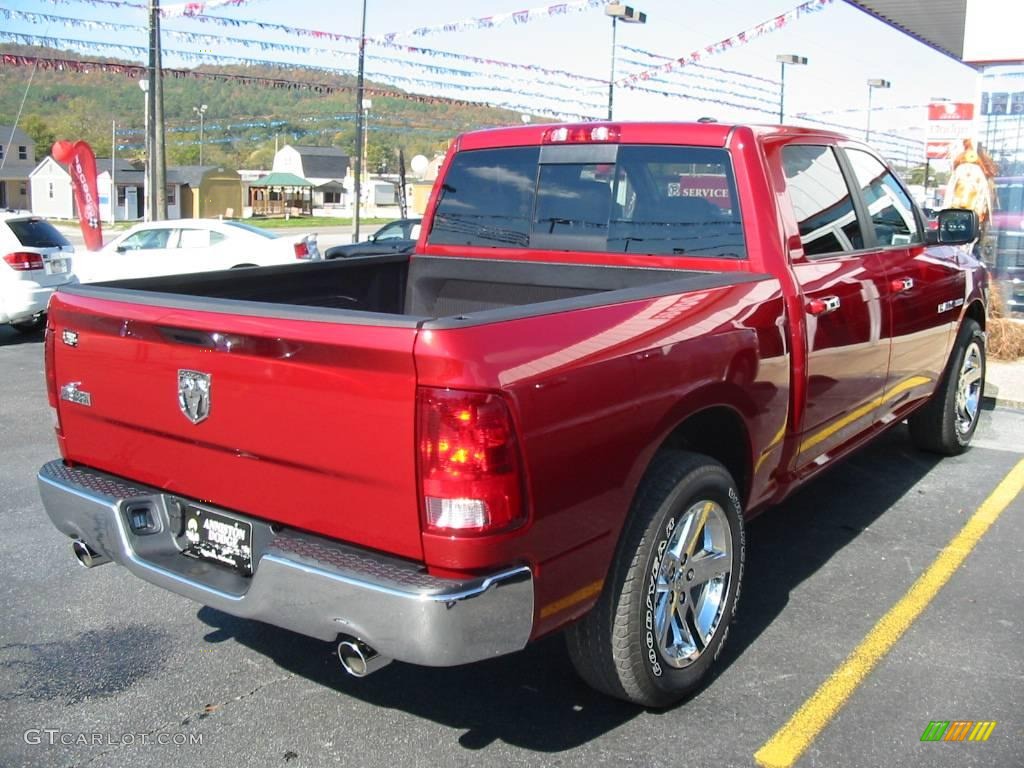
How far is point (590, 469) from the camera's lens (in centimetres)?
274

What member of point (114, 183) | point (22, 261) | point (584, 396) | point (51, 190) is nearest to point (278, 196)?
point (114, 183)

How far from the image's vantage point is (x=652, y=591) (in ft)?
10.2

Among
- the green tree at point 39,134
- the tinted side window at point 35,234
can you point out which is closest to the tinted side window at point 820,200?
the tinted side window at point 35,234

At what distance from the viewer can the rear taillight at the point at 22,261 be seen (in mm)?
11039

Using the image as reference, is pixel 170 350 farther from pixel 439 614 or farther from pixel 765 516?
pixel 765 516

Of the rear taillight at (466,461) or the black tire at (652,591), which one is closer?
the rear taillight at (466,461)

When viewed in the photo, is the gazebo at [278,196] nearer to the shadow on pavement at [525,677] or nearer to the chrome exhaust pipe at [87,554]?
the shadow on pavement at [525,677]

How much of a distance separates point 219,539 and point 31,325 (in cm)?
1018

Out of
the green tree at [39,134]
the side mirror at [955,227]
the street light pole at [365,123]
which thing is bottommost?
the side mirror at [955,227]

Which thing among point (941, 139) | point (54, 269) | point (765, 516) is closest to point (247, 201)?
point (941, 139)

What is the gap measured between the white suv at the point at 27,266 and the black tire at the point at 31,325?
16 mm

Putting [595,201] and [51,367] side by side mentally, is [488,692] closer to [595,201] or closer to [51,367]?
[51,367]

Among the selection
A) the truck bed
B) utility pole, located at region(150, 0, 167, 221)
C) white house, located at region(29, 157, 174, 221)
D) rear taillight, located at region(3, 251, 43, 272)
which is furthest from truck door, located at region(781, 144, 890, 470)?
white house, located at region(29, 157, 174, 221)

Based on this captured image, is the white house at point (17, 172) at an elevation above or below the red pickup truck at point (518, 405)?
above
